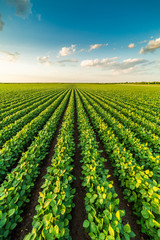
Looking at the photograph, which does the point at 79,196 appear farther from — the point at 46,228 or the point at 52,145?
the point at 52,145

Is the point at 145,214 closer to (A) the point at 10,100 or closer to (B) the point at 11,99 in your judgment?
(A) the point at 10,100

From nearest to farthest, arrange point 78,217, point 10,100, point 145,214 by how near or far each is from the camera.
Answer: point 145,214 → point 78,217 → point 10,100

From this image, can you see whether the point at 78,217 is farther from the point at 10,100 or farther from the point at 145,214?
the point at 10,100

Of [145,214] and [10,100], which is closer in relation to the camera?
[145,214]

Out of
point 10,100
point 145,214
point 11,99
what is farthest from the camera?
point 11,99

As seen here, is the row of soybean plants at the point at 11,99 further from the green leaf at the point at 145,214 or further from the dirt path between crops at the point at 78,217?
the green leaf at the point at 145,214

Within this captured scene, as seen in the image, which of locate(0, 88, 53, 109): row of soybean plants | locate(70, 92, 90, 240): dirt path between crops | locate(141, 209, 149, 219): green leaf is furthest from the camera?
locate(0, 88, 53, 109): row of soybean plants

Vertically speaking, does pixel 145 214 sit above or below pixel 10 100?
above

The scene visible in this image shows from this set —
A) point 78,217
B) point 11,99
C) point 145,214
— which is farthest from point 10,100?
point 145,214

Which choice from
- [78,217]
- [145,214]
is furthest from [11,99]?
[145,214]

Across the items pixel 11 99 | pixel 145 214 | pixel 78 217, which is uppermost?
pixel 145 214

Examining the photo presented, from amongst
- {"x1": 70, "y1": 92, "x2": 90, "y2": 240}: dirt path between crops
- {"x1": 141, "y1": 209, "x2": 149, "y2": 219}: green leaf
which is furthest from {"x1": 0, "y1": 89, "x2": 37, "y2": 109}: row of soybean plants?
{"x1": 141, "y1": 209, "x2": 149, "y2": 219}: green leaf

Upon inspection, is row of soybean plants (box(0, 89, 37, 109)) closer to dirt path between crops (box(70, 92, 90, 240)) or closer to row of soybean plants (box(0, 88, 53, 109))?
row of soybean plants (box(0, 88, 53, 109))

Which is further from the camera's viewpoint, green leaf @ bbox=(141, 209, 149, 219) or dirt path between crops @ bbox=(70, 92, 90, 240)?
dirt path between crops @ bbox=(70, 92, 90, 240)
